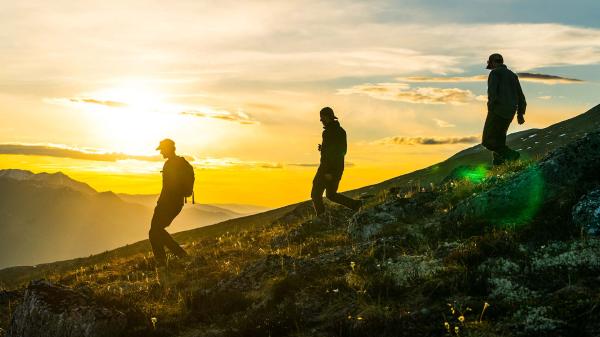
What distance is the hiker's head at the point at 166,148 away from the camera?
15.7 metres

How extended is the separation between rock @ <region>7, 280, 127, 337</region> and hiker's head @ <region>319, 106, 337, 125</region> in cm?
865

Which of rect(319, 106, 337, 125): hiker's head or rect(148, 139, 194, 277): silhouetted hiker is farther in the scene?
rect(319, 106, 337, 125): hiker's head

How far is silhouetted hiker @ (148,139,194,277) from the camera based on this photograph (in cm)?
1546

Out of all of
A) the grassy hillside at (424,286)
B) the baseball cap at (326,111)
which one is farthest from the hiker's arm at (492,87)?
the baseball cap at (326,111)

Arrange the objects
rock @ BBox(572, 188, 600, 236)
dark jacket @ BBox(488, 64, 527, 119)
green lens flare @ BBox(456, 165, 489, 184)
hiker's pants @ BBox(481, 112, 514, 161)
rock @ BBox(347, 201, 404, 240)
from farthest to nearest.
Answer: green lens flare @ BBox(456, 165, 489, 184)
hiker's pants @ BBox(481, 112, 514, 161)
dark jacket @ BBox(488, 64, 527, 119)
rock @ BBox(347, 201, 404, 240)
rock @ BBox(572, 188, 600, 236)

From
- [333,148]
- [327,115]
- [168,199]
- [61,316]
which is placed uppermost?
[327,115]

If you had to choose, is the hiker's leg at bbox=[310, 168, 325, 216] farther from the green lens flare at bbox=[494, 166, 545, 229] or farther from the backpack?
the green lens flare at bbox=[494, 166, 545, 229]

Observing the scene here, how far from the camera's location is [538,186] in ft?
34.9

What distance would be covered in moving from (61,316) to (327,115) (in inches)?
371

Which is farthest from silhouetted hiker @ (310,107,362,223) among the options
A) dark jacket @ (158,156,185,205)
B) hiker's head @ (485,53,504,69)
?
hiker's head @ (485,53,504,69)

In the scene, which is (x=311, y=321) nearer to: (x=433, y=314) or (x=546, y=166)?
(x=433, y=314)

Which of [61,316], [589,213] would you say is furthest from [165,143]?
[589,213]

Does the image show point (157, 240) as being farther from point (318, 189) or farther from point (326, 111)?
point (326, 111)


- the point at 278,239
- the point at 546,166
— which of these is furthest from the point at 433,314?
the point at 278,239
